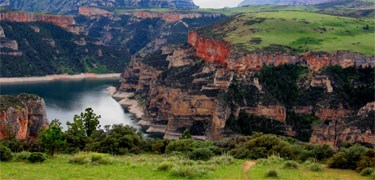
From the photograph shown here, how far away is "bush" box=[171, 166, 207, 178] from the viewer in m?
28.3

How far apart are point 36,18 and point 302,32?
11458 centimetres

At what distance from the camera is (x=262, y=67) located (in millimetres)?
86500

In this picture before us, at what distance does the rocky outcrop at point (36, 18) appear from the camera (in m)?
180

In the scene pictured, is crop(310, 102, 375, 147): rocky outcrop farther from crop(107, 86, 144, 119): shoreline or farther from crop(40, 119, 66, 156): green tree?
crop(107, 86, 144, 119): shoreline

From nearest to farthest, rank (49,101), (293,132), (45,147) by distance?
(45,147)
(293,132)
(49,101)

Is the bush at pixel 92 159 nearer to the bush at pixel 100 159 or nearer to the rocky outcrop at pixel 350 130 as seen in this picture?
the bush at pixel 100 159

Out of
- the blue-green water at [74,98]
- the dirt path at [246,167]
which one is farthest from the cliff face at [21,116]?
the blue-green water at [74,98]

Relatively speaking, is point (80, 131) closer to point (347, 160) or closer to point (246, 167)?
point (246, 167)

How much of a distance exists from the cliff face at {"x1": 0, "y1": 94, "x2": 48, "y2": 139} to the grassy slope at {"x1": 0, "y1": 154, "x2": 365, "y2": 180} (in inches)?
749

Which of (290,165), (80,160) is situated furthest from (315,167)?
(80,160)

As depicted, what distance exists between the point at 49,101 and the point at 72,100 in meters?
5.18

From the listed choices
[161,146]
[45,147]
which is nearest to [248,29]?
[161,146]

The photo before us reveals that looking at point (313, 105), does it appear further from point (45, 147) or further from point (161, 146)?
→ point (45, 147)

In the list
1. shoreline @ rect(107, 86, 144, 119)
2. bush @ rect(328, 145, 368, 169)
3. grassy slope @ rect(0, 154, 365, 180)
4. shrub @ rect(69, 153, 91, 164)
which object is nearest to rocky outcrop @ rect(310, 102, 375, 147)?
bush @ rect(328, 145, 368, 169)
